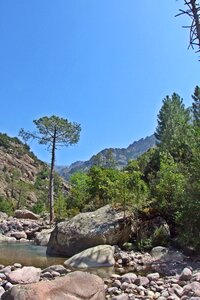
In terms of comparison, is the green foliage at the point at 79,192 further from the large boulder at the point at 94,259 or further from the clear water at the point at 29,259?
the large boulder at the point at 94,259

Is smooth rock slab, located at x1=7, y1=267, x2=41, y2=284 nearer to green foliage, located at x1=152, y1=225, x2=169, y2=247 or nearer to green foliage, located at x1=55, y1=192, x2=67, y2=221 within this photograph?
green foliage, located at x1=152, y1=225, x2=169, y2=247

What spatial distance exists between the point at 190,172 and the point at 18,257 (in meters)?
7.19

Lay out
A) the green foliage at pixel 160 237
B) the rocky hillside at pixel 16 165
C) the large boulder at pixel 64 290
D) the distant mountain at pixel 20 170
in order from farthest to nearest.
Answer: the rocky hillside at pixel 16 165 < the distant mountain at pixel 20 170 < the green foliage at pixel 160 237 < the large boulder at pixel 64 290

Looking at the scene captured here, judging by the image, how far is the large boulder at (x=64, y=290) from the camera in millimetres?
6645

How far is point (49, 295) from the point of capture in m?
6.76

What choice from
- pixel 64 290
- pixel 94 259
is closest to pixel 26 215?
pixel 94 259

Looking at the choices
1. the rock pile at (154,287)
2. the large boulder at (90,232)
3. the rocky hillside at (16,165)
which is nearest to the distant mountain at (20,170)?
the rocky hillside at (16,165)

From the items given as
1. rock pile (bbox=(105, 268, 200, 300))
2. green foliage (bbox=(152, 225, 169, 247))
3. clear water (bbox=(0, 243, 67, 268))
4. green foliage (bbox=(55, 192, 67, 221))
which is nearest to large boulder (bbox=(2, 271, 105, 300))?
rock pile (bbox=(105, 268, 200, 300))

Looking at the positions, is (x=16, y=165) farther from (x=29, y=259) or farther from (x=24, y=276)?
(x=24, y=276)

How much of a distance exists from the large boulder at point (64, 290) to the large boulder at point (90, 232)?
290 inches

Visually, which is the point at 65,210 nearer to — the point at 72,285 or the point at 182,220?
the point at 182,220

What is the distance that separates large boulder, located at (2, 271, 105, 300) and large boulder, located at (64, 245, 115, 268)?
508cm

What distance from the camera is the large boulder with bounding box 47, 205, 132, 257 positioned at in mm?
14992

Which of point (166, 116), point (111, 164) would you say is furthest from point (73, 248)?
point (166, 116)
